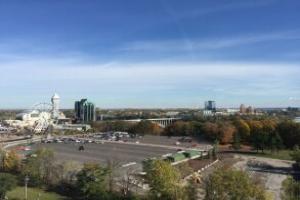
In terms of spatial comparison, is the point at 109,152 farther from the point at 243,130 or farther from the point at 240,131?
the point at 243,130

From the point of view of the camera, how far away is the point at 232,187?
1902cm

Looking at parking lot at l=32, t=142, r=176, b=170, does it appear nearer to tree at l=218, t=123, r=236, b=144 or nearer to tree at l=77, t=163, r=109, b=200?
tree at l=77, t=163, r=109, b=200

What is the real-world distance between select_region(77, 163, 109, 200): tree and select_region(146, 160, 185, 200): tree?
3007 millimetres

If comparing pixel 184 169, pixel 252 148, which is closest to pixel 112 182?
pixel 184 169

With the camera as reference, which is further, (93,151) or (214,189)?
(93,151)

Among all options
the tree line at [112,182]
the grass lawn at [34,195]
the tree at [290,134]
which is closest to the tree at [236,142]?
the tree at [290,134]

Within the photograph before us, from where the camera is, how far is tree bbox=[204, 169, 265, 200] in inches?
744

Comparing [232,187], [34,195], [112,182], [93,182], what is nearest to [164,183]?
[232,187]

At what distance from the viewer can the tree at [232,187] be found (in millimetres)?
18906

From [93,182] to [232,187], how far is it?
8883mm

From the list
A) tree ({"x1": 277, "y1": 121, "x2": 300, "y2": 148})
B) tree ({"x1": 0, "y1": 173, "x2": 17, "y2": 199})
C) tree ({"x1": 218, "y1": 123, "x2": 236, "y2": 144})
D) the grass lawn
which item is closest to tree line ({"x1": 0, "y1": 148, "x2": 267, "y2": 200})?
tree ({"x1": 0, "y1": 173, "x2": 17, "y2": 199})

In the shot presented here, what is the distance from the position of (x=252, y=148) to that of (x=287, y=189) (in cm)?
3254

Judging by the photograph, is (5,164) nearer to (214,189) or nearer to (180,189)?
(180,189)

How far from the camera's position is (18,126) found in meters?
94.1
